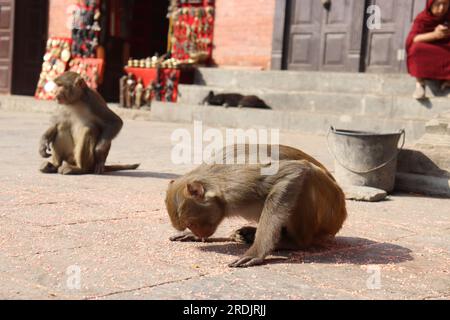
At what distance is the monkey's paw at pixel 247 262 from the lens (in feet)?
10.7

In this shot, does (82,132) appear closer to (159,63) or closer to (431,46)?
(431,46)

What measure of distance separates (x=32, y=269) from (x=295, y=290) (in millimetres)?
1133

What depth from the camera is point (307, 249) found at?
3.71 metres

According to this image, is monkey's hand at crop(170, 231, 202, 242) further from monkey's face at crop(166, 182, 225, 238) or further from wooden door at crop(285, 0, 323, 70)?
wooden door at crop(285, 0, 323, 70)

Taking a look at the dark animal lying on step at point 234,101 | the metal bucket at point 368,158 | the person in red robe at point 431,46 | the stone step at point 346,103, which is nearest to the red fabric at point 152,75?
the stone step at point 346,103

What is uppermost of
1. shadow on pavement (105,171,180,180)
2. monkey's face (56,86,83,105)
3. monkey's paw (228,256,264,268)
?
monkey's face (56,86,83,105)

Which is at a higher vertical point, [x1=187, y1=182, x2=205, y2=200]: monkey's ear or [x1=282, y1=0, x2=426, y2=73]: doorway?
[x1=282, y1=0, x2=426, y2=73]: doorway

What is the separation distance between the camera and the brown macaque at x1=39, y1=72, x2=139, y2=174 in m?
6.28

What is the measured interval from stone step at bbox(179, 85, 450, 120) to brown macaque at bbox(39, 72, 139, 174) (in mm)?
5384

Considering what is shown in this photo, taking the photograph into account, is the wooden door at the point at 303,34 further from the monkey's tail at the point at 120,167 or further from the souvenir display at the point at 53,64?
the monkey's tail at the point at 120,167

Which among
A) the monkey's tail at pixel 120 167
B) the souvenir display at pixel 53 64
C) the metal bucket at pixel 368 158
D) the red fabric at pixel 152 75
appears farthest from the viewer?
the souvenir display at pixel 53 64

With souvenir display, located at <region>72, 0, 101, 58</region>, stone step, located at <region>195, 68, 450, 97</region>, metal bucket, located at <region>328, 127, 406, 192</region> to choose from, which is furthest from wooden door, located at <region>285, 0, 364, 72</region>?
metal bucket, located at <region>328, 127, 406, 192</region>

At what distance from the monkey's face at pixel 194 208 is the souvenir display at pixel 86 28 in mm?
13507

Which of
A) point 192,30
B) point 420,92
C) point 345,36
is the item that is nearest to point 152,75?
point 192,30
